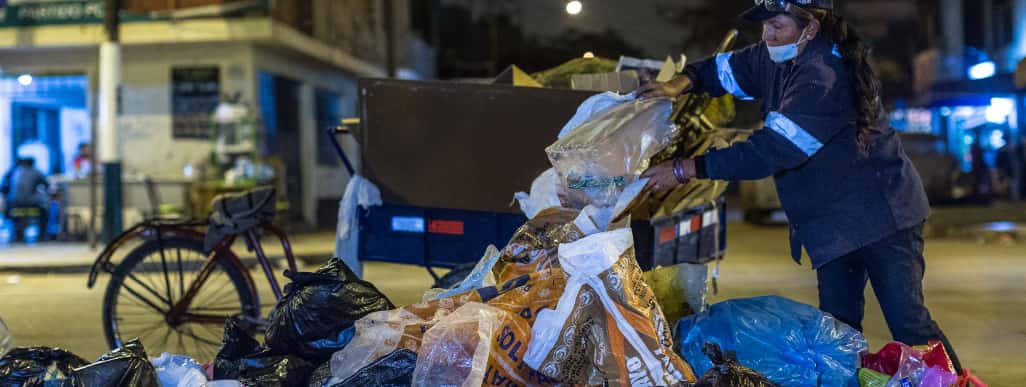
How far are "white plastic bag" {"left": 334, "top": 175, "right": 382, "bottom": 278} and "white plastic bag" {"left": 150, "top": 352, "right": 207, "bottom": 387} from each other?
3.84ft

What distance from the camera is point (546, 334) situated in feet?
10.3

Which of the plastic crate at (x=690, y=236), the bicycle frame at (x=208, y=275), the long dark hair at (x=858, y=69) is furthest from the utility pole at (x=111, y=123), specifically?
the long dark hair at (x=858, y=69)

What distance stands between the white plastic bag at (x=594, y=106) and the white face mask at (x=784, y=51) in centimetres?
60

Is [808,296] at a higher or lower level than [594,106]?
lower

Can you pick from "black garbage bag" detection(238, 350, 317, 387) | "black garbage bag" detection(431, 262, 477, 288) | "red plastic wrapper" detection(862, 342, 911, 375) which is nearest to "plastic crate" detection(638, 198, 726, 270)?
"black garbage bag" detection(431, 262, 477, 288)

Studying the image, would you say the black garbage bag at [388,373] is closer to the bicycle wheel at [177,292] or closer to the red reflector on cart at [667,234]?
the red reflector on cart at [667,234]

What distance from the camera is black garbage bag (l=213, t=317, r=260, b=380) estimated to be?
3.54m

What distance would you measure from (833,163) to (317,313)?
1.98m

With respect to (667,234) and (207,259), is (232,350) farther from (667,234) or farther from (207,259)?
(667,234)

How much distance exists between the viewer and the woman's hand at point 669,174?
3402 mm

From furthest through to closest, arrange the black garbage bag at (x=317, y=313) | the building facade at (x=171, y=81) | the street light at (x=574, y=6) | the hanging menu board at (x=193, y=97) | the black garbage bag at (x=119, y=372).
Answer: the hanging menu board at (x=193, y=97) → the building facade at (x=171, y=81) → the street light at (x=574, y=6) → the black garbage bag at (x=317, y=313) → the black garbage bag at (x=119, y=372)

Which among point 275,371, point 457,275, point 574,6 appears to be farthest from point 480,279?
point 574,6

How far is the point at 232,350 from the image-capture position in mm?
3684

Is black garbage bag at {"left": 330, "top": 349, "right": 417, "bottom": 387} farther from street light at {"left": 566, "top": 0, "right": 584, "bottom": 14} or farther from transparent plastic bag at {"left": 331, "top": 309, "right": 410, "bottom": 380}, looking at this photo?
street light at {"left": 566, "top": 0, "right": 584, "bottom": 14}
